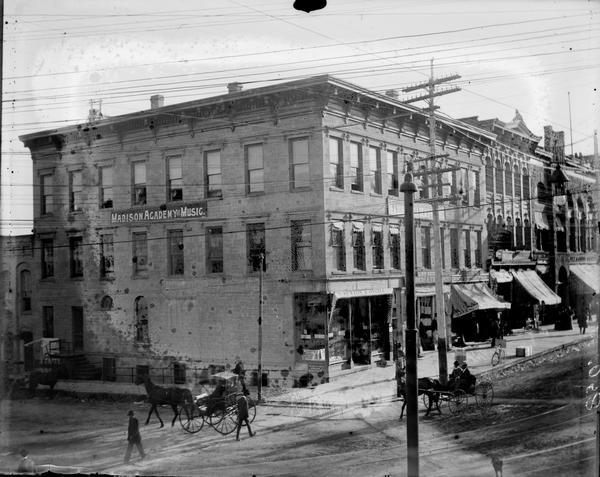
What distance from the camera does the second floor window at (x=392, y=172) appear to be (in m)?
9.22

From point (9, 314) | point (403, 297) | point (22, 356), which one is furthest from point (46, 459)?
point (403, 297)

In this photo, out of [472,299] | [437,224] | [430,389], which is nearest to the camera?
[430,389]

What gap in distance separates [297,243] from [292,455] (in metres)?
3.19

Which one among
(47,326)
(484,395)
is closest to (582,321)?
(484,395)

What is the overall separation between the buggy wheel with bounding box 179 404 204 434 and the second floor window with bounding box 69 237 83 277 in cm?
287

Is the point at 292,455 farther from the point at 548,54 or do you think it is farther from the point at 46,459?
the point at 548,54

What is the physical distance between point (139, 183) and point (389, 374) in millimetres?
5199

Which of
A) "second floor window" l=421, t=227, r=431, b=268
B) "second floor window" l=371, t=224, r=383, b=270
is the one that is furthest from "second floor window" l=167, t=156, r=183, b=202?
"second floor window" l=421, t=227, r=431, b=268

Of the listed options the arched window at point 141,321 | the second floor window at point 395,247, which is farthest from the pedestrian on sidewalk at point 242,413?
the second floor window at point 395,247

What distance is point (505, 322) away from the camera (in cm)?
988

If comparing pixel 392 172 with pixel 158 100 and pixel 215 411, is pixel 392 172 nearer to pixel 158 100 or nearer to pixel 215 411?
pixel 158 100

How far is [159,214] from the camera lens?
8.73 meters

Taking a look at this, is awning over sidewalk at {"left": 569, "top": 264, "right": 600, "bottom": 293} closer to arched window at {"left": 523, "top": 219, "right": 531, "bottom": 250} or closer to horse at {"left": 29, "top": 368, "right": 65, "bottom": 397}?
arched window at {"left": 523, "top": 219, "right": 531, "bottom": 250}

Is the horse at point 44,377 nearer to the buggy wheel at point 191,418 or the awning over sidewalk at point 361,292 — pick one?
the buggy wheel at point 191,418
